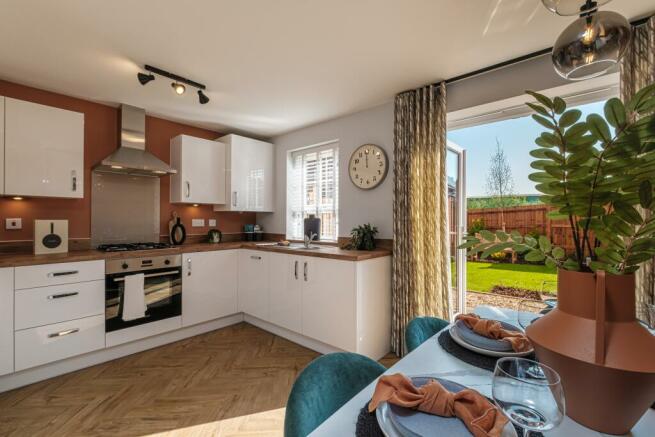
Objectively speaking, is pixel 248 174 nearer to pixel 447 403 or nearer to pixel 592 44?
pixel 592 44

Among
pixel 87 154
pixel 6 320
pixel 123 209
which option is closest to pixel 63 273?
pixel 6 320

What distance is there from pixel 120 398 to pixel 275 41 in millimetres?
2800

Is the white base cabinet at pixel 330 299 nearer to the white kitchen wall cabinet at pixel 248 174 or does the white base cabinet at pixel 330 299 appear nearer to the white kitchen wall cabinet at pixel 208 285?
the white kitchen wall cabinet at pixel 208 285

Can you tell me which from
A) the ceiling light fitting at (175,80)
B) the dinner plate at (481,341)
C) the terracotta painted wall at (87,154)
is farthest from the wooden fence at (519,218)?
the terracotta painted wall at (87,154)

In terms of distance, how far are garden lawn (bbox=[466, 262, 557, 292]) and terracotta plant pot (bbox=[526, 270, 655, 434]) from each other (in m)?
1.86

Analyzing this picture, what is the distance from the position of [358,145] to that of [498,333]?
2.52 meters

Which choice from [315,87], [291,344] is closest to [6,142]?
[315,87]

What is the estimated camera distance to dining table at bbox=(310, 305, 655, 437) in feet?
2.07

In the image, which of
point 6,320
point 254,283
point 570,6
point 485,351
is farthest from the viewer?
point 254,283

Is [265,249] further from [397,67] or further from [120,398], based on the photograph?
[397,67]

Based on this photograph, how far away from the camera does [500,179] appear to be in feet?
8.23

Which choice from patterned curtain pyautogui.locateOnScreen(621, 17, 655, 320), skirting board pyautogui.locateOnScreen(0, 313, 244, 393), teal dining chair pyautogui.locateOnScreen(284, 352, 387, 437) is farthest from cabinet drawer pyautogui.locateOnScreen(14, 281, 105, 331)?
patterned curtain pyautogui.locateOnScreen(621, 17, 655, 320)

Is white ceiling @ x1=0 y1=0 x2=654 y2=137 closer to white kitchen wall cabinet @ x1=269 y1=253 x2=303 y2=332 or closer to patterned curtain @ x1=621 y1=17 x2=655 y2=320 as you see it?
patterned curtain @ x1=621 y1=17 x2=655 y2=320

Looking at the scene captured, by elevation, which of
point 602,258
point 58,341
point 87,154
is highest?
point 87,154
